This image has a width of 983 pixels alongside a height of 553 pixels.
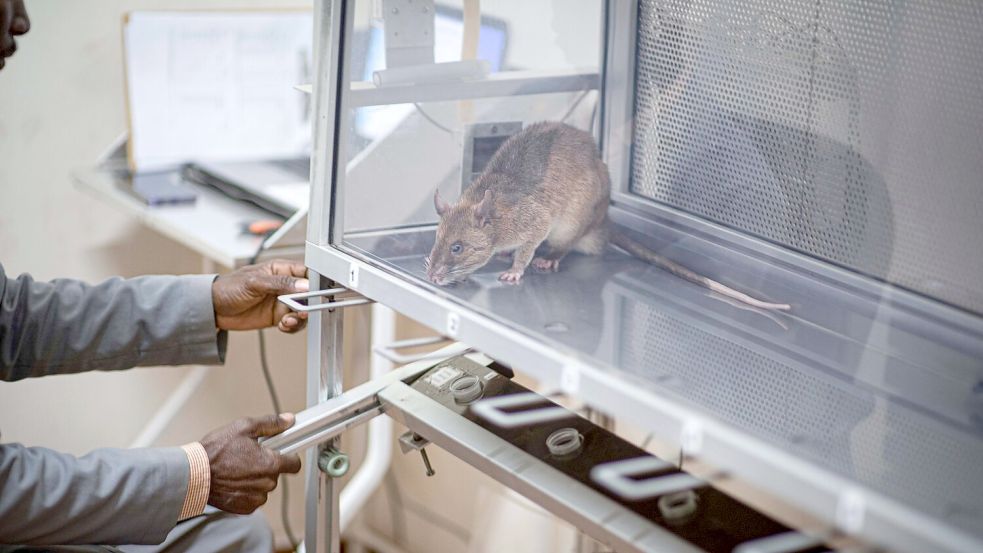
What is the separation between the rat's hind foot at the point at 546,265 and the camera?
114 centimetres

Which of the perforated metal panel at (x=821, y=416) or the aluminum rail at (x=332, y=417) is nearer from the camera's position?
the perforated metal panel at (x=821, y=416)

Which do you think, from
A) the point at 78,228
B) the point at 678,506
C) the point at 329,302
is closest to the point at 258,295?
the point at 329,302

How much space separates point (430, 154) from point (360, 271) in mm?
174

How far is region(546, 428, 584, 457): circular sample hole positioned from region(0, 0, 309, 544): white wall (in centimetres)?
135

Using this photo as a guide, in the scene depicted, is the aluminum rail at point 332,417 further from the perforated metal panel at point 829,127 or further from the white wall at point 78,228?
the white wall at point 78,228

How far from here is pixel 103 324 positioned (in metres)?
1.42

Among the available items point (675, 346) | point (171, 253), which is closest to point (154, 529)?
point (675, 346)

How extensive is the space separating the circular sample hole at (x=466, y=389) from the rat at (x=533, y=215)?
0.16 metres

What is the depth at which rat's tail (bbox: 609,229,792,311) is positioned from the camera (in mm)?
1046

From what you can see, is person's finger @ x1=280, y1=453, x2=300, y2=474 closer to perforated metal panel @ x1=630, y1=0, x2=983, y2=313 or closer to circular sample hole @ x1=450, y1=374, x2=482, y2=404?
circular sample hole @ x1=450, y1=374, x2=482, y2=404

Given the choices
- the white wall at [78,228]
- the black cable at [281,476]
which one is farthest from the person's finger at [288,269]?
the white wall at [78,228]

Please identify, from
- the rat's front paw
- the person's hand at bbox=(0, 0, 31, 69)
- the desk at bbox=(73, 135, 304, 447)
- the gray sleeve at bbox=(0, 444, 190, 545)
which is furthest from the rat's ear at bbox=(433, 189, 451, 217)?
the desk at bbox=(73, 135, 304, 447)

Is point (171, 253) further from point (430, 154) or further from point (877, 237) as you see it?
point (877, 237)

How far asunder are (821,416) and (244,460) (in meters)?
0.66
